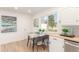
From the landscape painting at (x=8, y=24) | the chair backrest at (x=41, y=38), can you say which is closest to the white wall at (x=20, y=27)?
the landscape painting at (x=8, y=24)

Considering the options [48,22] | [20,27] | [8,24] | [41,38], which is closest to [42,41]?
[41,38]

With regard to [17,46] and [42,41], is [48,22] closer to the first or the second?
[42,41]

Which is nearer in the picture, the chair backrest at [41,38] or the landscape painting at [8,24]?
the landscape painting at [8,24]

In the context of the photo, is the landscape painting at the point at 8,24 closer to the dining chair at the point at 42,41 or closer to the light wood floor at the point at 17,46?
the light wood floor at the point at 17,46

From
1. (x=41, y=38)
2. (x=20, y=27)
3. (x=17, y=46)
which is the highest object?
(x=20, y=27)

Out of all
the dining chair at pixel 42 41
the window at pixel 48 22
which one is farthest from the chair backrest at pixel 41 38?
the window at pixel 48 22

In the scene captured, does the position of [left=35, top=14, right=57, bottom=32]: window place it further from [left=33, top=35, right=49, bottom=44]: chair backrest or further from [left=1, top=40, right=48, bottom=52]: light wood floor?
[left=1, top=40, right=48, bottom=52]: light wood floor

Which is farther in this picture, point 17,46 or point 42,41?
point 42,41

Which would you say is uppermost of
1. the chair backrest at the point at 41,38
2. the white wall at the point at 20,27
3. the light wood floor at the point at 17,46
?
the white wall at the point at 20,27

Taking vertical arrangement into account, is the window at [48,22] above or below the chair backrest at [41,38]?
above

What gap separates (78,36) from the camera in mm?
1688

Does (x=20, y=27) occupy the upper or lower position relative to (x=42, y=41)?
upper

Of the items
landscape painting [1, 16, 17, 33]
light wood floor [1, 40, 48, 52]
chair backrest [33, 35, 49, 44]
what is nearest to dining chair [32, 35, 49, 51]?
chair backrest [33, 35, 49, 44]
